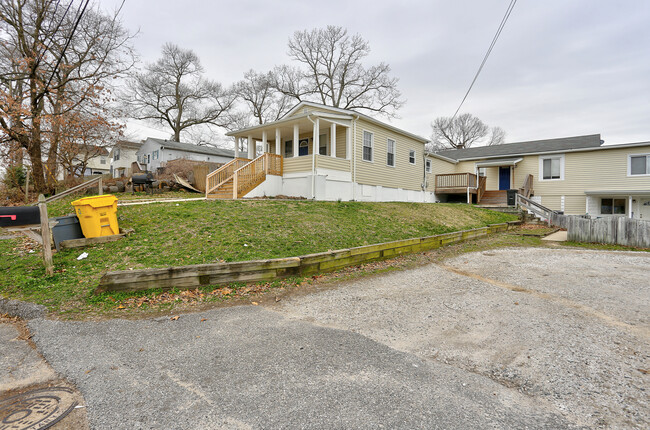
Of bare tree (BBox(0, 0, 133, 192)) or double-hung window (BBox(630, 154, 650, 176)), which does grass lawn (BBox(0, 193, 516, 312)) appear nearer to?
bare tree (BBox(0, 0, 133, 192))

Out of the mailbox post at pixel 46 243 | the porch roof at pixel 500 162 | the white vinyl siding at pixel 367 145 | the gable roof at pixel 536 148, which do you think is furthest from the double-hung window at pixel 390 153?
the mailbox post at pixel 46 243

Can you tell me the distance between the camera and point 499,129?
47875 millimetres

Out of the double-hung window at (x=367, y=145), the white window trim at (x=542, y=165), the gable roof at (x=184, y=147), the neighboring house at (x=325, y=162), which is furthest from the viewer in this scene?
the gable roof at (x=184, y=147)

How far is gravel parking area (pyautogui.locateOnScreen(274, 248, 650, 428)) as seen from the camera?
2277 mm

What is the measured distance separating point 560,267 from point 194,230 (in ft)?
27.1

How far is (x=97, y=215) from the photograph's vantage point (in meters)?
6.05

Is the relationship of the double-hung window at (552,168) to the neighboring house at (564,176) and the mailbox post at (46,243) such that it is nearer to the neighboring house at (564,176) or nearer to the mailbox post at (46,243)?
the neighboring house at (564,176)

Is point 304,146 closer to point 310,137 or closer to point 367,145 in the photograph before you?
point 310,137

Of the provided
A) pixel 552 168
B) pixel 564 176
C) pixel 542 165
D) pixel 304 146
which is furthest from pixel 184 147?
pixel 564 176

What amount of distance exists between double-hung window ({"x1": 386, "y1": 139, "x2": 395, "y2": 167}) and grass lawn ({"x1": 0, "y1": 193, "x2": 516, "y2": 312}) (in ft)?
20.8

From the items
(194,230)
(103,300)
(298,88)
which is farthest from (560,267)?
(298,88)

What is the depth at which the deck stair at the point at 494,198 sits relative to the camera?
1914cm

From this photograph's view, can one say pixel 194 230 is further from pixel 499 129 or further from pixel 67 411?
pixel 499 129

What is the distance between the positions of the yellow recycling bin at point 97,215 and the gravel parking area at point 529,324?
178 inches
